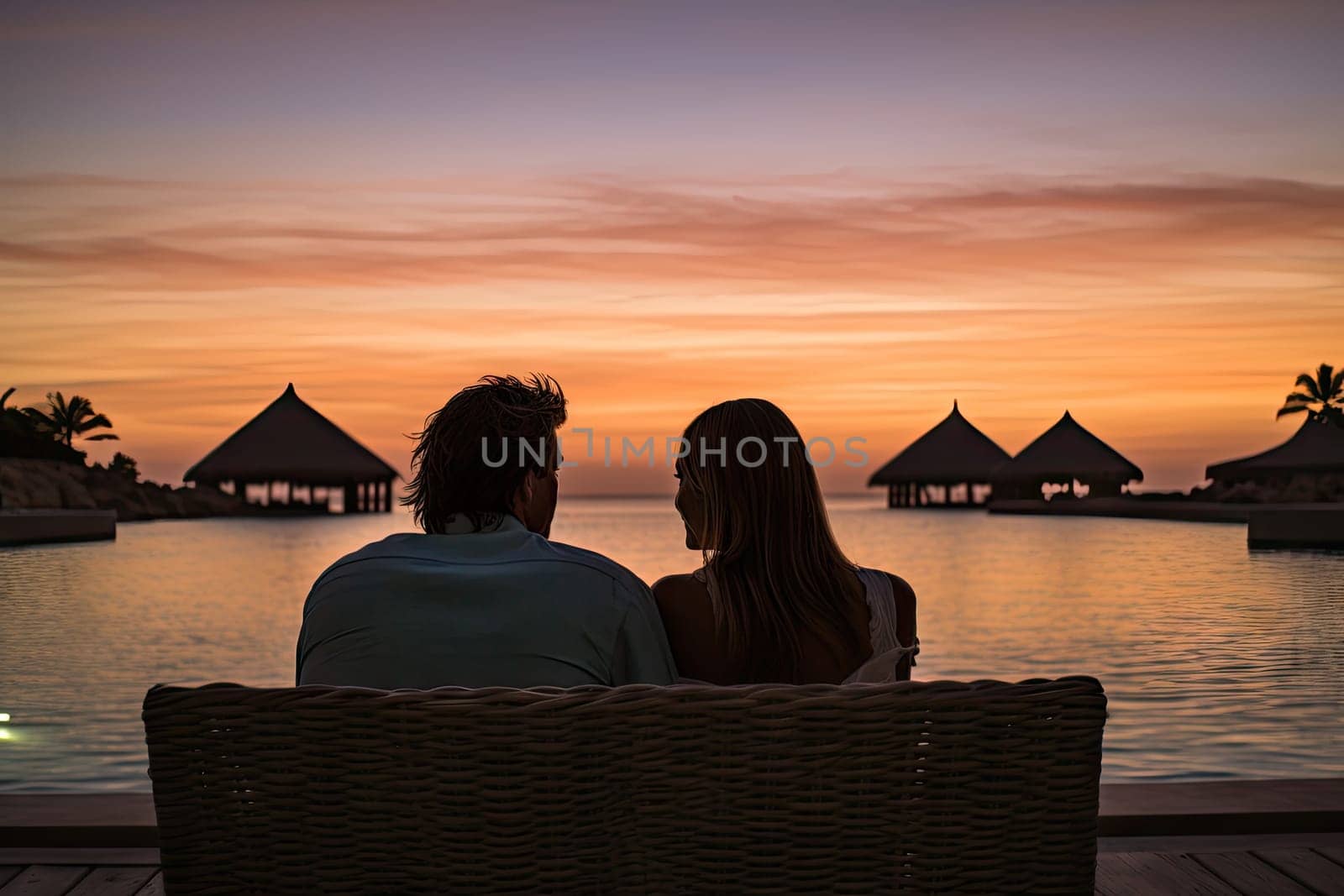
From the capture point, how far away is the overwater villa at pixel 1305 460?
30797 mm

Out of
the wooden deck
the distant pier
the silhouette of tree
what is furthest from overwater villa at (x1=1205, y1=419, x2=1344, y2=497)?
the silhouette of tree

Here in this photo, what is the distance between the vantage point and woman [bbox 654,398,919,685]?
51.5 inches

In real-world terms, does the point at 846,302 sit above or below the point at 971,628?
above

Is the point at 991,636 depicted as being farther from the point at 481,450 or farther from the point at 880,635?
the point at 481,450

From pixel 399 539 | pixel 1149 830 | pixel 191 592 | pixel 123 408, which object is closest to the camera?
pixel 399 539

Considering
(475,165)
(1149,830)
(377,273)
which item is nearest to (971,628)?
A: (1149,830)

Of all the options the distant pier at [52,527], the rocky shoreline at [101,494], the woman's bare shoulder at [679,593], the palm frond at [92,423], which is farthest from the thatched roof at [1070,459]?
the woman's bare shoulder at [679,593]

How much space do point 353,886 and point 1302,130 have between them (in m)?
20.1

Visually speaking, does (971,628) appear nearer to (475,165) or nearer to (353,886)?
(353,886)

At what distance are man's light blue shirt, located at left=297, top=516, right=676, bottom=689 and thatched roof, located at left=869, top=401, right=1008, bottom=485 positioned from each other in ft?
148

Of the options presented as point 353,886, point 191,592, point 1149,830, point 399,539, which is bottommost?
point 191,592

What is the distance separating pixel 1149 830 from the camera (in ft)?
7.49

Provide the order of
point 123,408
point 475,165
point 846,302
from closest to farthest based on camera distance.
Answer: point 475,165 → point 846,302 → point 123,408

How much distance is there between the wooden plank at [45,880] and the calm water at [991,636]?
2.40 metres
